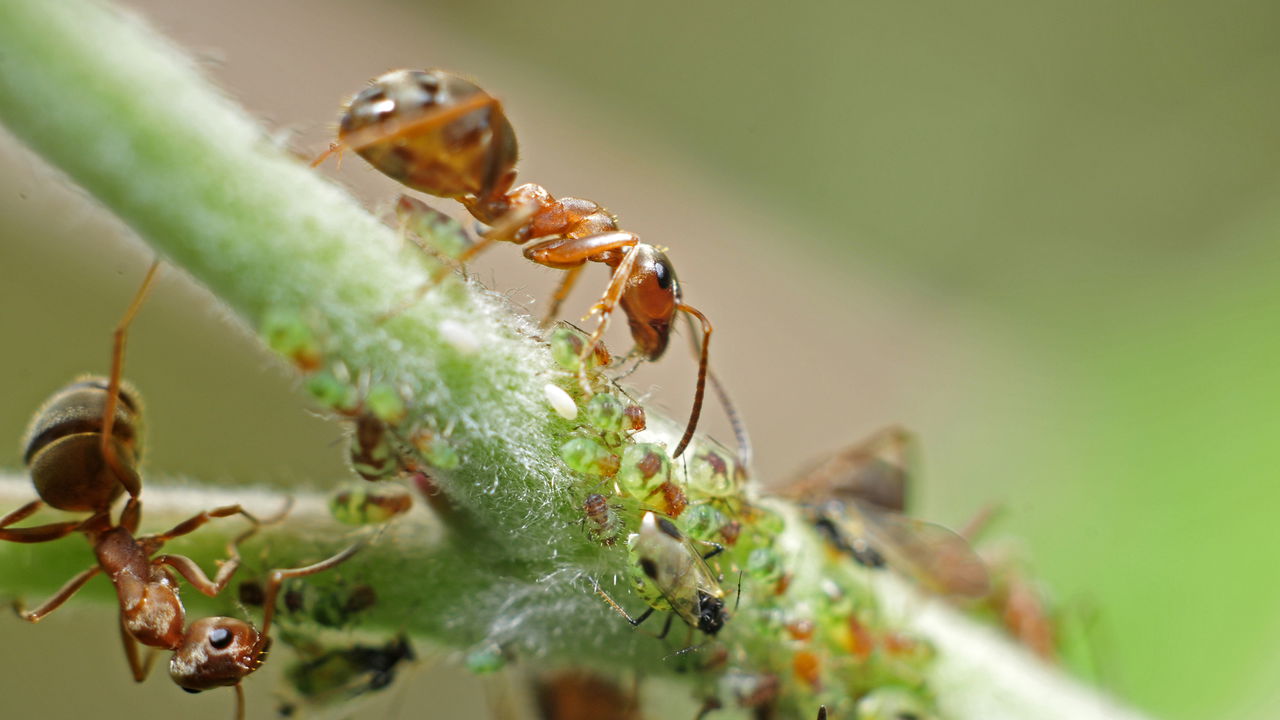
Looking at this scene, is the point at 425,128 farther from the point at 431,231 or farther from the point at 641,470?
the point at 641,470

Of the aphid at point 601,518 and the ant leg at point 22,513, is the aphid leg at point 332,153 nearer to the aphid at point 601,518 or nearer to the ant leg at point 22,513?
the aphid at point 601,518

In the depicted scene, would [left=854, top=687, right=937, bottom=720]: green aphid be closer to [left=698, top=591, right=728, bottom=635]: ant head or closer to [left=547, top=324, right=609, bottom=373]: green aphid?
[left=698, top=591, right=728, bottom=635]: ant head

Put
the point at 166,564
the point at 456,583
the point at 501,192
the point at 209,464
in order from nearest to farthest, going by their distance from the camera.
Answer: the point at 456,583 → the point at 166,564 → the point at 501,192 → the point at 209,464

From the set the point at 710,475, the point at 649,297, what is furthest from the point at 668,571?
the point at 649,297

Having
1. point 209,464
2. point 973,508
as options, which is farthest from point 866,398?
point 209,464

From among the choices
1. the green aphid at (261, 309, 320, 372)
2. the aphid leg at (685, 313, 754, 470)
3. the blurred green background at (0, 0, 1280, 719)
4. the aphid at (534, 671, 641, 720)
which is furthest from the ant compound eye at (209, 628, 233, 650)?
the aphid leg at (685, 313, 754, 470)

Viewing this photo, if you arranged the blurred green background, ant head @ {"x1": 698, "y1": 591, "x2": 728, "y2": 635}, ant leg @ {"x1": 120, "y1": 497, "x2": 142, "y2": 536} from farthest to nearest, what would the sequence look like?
the blurred green background → ant leg @ {"x1": 120, "y1": 497, "x2": 142, "y2": 536} → ant head @ {"x1": 698, "y1": 591, "x2": 728, "y2": 635}

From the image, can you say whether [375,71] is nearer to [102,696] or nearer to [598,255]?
[102,696]
